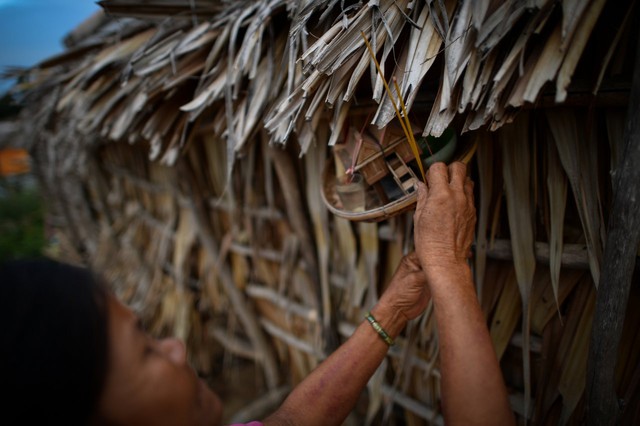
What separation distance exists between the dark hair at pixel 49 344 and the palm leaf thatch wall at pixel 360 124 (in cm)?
57

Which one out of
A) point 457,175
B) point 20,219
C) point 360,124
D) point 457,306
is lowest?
point 457,306

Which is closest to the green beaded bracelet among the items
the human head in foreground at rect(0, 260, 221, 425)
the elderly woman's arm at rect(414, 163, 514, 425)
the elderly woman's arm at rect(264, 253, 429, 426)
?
the elderly woman's arm at rect(264, 253, 429, 426)

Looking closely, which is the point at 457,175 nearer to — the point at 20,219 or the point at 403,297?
the point at 403,297

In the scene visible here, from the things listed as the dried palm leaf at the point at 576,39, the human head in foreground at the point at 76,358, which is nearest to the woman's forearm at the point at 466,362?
the dried palm leaf at the point at 576,39

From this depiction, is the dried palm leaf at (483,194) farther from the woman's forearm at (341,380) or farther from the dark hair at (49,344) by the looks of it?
the dark hair at (49,344)

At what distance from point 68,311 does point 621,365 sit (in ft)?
4.49

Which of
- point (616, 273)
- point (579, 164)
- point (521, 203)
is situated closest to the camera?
point (616, 273)

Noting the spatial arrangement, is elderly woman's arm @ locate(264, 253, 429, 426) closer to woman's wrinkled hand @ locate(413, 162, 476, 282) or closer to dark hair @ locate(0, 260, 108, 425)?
woman's wrinkled hand @ locate(413, 162, 476, 282)

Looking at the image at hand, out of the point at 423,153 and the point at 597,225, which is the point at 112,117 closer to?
the point at 423,153

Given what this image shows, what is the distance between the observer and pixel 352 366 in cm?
106

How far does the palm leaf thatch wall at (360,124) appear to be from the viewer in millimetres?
796

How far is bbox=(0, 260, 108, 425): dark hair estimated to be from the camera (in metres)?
0.56

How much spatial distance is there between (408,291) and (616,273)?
45 centimetres

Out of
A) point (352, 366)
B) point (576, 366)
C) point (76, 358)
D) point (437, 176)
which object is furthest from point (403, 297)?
point (76, 358)
